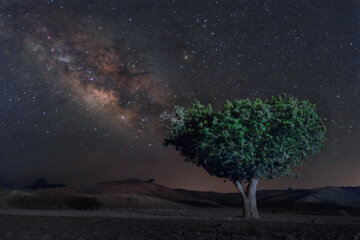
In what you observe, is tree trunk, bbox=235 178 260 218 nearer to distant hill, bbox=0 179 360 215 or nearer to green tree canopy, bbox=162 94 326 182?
green tree canopy, bbox=162 94 326 182

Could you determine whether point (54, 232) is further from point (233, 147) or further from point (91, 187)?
point (91, 187)

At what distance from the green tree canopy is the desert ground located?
4216mm

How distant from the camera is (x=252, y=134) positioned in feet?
78.9

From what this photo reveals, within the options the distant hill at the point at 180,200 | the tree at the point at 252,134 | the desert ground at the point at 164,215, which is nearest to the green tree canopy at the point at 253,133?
the tree at the point at 252,134

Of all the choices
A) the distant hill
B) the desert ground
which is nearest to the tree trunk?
the desert ground

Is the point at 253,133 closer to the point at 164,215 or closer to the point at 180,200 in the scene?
the point at 164,215

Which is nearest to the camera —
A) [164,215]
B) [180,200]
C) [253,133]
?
[253,133]

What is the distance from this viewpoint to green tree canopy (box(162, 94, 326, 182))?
78.1 ft

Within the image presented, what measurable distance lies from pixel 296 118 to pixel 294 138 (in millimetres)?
2001

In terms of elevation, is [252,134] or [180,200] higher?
[252,134]

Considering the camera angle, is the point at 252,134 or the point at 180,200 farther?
the point at 180,200

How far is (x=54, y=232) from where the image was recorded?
16.6 metres

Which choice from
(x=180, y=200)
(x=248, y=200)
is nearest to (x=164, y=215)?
(x=248, y=200)

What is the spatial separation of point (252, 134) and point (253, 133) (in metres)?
0.09
